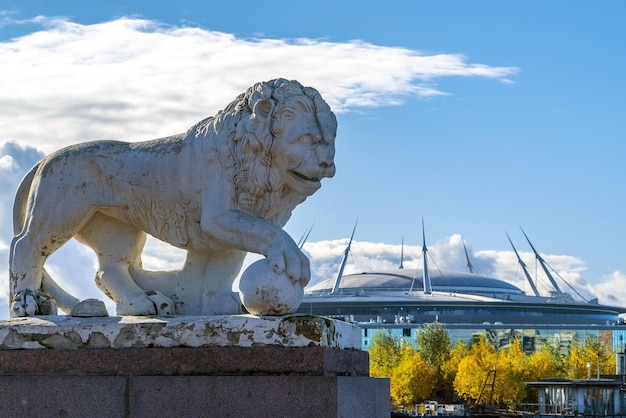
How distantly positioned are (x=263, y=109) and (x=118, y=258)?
1.62m

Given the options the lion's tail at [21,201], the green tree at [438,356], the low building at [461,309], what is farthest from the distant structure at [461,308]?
the lion's tail at [21,201]

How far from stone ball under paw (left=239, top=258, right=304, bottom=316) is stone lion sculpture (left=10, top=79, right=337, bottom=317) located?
0.27ft

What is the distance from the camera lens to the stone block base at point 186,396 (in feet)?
26.0

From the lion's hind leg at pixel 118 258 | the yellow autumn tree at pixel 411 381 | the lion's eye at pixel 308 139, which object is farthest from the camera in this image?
the yellow autumn tree at pixel 411 381

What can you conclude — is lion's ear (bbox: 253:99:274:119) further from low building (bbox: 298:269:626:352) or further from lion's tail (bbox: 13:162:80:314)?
low building (bbox: 298:269:626:352)

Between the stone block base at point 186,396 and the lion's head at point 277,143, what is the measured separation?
1406mm

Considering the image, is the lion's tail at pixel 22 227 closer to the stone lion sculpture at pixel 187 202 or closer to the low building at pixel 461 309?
the stone lion sculpture at pixel 187 202

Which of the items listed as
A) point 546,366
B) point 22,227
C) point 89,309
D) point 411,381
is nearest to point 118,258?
point 89,309

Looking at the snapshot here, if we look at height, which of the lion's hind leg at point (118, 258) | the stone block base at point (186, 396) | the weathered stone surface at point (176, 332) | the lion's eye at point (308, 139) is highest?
the lion's eye at point (308, 139)

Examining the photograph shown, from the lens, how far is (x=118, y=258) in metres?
9.34

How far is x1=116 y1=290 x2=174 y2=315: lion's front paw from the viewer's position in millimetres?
8969

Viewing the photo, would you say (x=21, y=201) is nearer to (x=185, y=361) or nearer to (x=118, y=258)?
(x=118, y=258)

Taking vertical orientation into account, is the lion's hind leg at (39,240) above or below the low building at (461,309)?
below

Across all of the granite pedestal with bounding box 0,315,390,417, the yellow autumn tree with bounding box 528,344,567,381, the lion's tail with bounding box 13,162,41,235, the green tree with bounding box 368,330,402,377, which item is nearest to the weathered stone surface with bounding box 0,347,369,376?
the granite pedestal with bounding box 0,315,390,417
